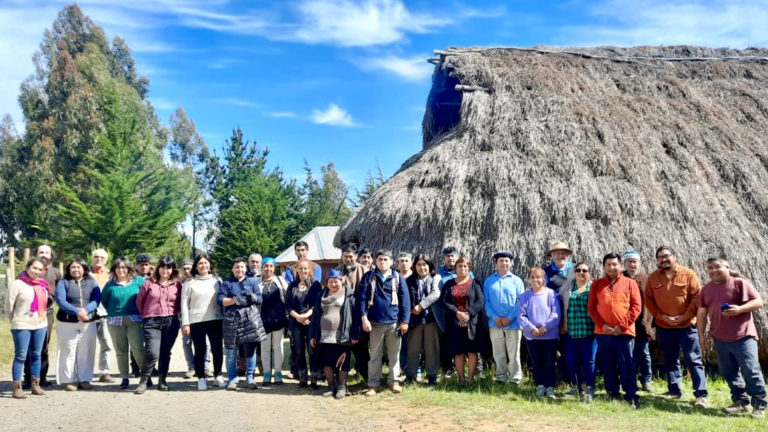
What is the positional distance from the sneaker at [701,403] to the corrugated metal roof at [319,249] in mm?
16743

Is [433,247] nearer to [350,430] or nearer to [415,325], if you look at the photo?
[415,325]

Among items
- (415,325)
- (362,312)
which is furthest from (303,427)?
(415,325)

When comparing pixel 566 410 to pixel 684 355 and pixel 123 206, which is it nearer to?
pixel 684 355

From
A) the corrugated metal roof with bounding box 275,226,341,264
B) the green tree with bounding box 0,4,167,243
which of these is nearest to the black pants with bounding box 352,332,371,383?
the corrugated metal roof with bounding box 275,226,341,264

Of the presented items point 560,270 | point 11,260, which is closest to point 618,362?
point 560,270

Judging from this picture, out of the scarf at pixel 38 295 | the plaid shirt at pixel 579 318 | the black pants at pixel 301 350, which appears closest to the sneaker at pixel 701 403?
the plaid shirt at pixel 579 318

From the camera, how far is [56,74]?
94.0 feet

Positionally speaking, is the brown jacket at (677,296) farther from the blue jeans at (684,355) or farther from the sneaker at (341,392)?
the sneaker at (341,392)

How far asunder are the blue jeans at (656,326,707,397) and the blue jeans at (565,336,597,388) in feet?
2.41

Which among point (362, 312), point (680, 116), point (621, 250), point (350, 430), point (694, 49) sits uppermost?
point (694, 49)

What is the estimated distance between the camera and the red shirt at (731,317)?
215 inches

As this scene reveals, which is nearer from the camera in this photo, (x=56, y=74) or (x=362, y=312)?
(x=362, y=312)

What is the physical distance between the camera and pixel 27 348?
6492 millimetres

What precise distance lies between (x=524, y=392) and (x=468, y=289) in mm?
1316
